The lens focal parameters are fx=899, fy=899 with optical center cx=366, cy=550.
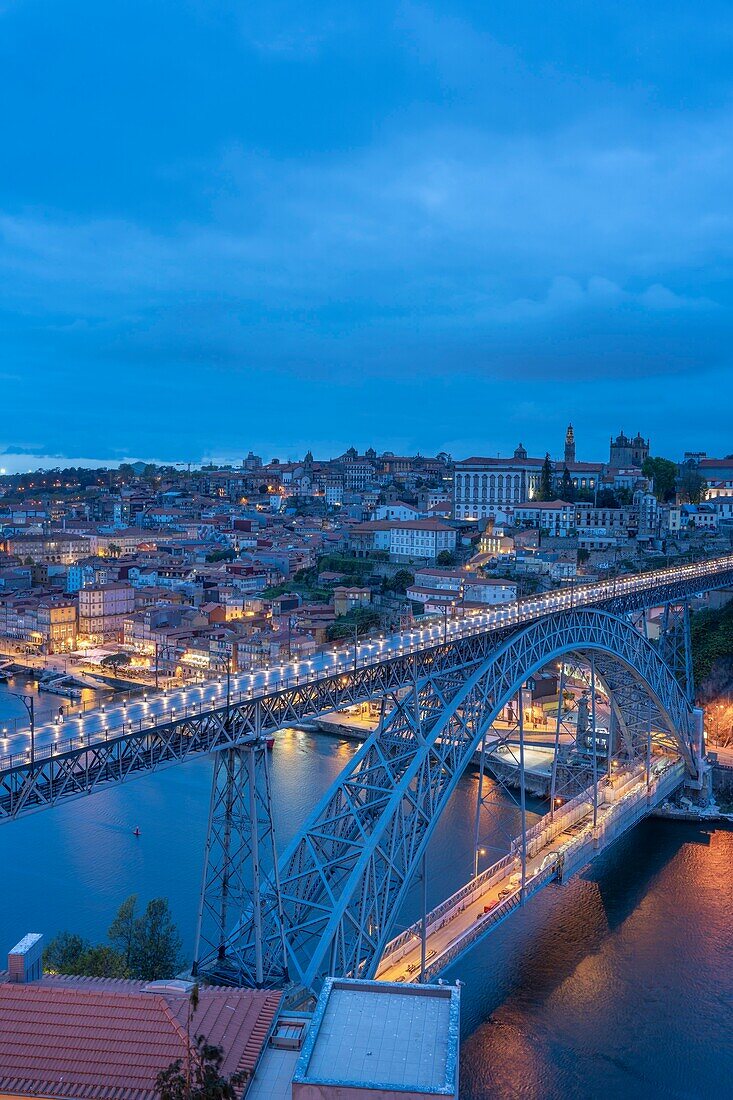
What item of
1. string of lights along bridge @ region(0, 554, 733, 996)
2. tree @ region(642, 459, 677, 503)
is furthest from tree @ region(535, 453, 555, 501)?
string of lights along bridge @ region(0, 554, 733, 996)

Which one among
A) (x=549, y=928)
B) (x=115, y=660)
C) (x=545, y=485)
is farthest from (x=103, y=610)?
(x=549, y=928)

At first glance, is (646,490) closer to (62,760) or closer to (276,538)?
(276,538)

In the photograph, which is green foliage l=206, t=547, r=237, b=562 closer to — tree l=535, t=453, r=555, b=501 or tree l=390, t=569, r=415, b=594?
tree l=390, t=569, r=415, b=594

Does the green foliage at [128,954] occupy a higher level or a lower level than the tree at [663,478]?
lower

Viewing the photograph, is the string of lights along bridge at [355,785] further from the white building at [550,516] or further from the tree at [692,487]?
the tree at [692,487]

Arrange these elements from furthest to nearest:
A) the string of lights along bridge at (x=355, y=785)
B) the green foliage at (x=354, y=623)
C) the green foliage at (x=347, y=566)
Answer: the green foliage at (x=347, y=566) < the green foliage at (x=354, y=623) < the string of lights along bridge at (x=355, y=785)

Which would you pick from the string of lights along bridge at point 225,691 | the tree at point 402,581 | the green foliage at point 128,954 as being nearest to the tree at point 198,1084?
the string of lights along bridge at point 225,691
